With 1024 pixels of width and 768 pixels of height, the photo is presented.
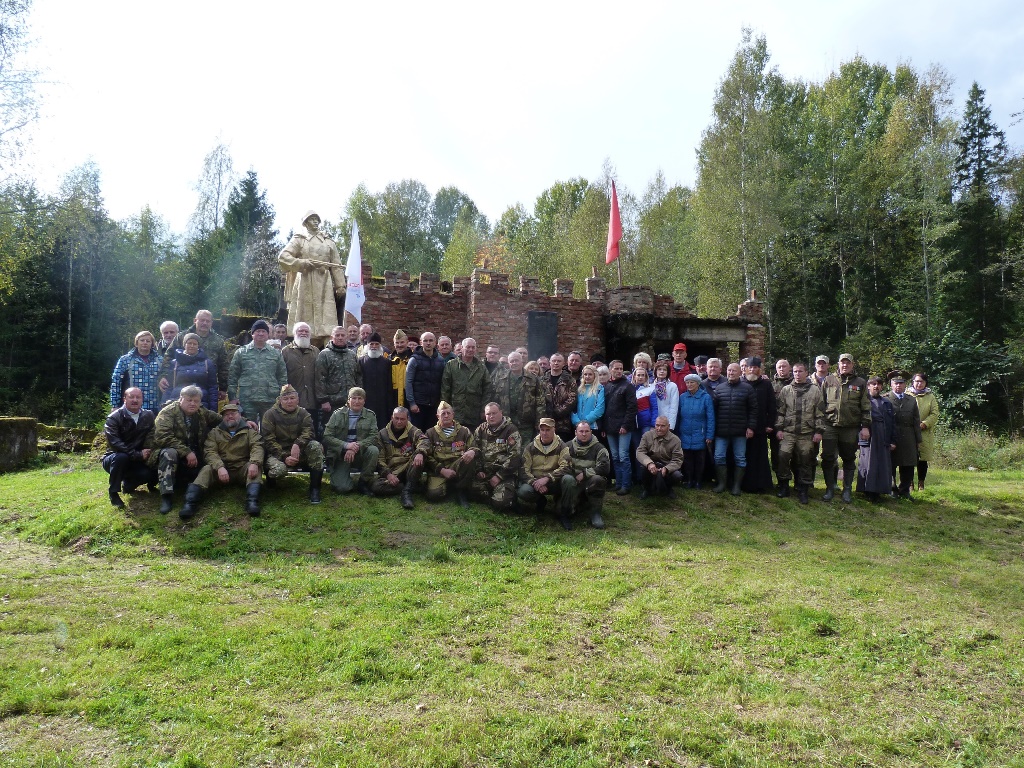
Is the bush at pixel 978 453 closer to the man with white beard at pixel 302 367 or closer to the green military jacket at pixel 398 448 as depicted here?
the green military jacket at pixel 398 448

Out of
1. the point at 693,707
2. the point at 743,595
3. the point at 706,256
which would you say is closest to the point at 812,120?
the point at 706,256

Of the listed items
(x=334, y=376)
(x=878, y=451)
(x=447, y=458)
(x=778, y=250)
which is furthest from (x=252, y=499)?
(x=778, y=250)

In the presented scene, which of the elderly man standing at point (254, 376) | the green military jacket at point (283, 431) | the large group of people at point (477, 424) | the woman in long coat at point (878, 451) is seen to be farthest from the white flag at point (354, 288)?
the woman in long coat at point (878, 451)

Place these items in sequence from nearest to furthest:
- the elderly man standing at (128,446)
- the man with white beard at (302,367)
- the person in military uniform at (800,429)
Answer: the elderly man standing at (128,446)
the man with white beard at (302,367)
the person in military uniform at (800,429)

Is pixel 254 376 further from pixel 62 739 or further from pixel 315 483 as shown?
pixel 62 739

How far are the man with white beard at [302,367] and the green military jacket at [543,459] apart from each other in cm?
254

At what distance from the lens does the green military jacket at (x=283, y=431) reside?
6.58 metres

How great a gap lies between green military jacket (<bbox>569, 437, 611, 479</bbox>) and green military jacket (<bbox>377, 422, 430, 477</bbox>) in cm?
163

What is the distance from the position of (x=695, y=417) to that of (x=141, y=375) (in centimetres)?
656

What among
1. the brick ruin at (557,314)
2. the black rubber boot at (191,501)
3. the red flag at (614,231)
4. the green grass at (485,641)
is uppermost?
the red flag at (614,231)

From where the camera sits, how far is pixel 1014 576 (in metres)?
5.68

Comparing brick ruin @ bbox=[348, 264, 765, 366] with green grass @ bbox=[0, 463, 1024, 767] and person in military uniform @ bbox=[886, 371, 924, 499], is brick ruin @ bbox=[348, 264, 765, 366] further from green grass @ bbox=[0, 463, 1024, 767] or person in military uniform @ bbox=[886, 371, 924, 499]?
green grass @ bbox=[0, 463, 1024, 767]

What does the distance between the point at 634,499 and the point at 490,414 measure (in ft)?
6.93

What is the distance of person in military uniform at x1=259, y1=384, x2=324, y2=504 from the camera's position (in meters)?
6.51
